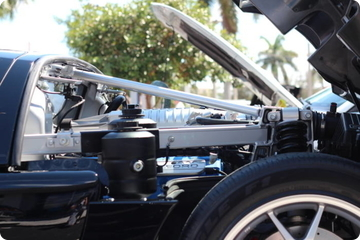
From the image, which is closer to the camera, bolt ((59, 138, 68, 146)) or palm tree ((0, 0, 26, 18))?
bolt ((59, 138, 68, 146))

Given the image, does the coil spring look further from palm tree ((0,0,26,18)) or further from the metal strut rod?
palm tree ((0,0,26,18))

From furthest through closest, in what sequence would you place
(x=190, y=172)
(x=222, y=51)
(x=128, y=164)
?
(x=222, y=51), (x=190, y=172), (x=128, y=164)

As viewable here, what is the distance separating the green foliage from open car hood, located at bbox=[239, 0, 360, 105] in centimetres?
929

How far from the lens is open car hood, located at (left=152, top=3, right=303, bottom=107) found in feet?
15.2

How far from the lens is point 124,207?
2268 millimetres

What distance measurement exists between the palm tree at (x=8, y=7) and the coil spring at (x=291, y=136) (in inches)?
879

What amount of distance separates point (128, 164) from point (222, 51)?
2731 millimetres

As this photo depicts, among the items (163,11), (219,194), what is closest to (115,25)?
(163,11)

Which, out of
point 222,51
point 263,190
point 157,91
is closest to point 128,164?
point 263,190

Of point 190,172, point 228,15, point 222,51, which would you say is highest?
point 228,15

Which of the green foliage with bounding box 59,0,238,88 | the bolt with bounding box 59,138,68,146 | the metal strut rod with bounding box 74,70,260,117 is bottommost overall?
the bolt with bounding box 59,138,68,146

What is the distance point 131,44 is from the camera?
488 inches

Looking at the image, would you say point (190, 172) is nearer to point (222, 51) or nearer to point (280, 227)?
point (280, 227)

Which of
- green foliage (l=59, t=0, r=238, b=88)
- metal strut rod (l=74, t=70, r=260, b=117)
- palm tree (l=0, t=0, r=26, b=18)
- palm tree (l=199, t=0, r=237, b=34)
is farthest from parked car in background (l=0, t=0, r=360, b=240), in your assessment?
palm tree (l=199, t=0, r=237, b=34)
